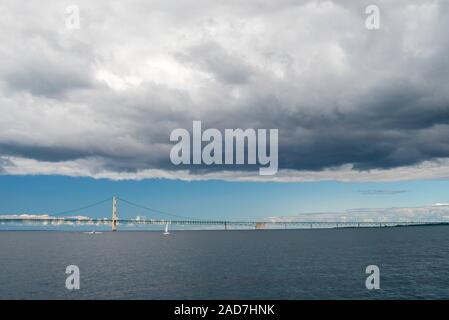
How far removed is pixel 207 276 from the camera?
76812 millimetres

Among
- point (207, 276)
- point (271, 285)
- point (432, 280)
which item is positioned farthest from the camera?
point (207, 276)

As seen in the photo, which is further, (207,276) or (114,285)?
(207,276)
